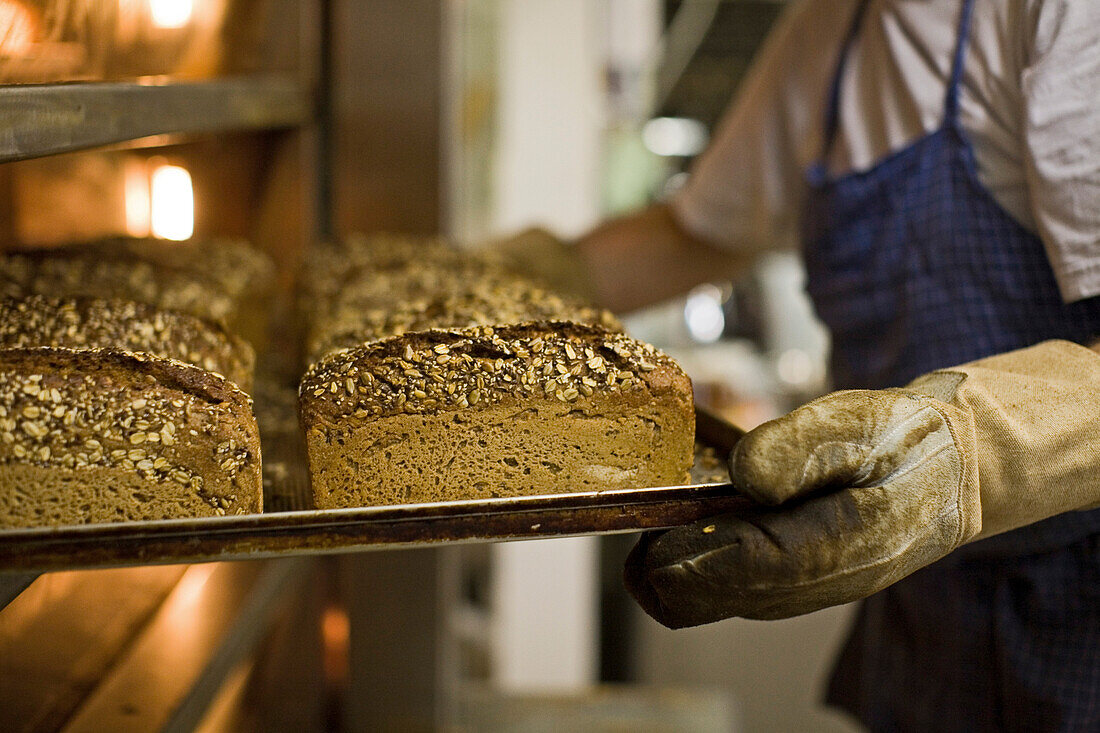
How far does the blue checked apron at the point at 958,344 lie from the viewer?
49.1 inches

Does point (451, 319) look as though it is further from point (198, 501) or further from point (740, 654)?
point (740, 654)

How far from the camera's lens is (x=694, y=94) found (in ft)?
30.5

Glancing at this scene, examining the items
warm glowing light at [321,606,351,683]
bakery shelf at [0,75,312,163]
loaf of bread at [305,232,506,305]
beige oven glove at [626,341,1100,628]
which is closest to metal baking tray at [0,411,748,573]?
beige oven glove at [626,341,1100,628]

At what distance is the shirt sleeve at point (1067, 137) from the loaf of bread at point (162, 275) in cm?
101

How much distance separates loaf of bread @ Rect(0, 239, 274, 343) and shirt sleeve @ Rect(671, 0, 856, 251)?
860mm

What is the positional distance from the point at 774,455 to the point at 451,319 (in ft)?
1.58

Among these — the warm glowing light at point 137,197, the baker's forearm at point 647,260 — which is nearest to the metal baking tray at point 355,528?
the baker's forearm at point 647,260

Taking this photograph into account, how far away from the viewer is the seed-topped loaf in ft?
3.70

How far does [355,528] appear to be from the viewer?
0.75 metres

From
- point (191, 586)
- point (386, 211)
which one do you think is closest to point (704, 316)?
point (386, 211)

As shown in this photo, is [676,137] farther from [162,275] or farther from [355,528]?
[355,528]

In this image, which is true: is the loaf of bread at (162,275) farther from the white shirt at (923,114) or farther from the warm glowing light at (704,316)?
the warm glowing light at (704,316)

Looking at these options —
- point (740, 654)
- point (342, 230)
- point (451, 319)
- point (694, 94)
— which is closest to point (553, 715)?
point (740, 654)

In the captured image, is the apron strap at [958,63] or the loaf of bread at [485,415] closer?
the loaf of bread at [485,415]
